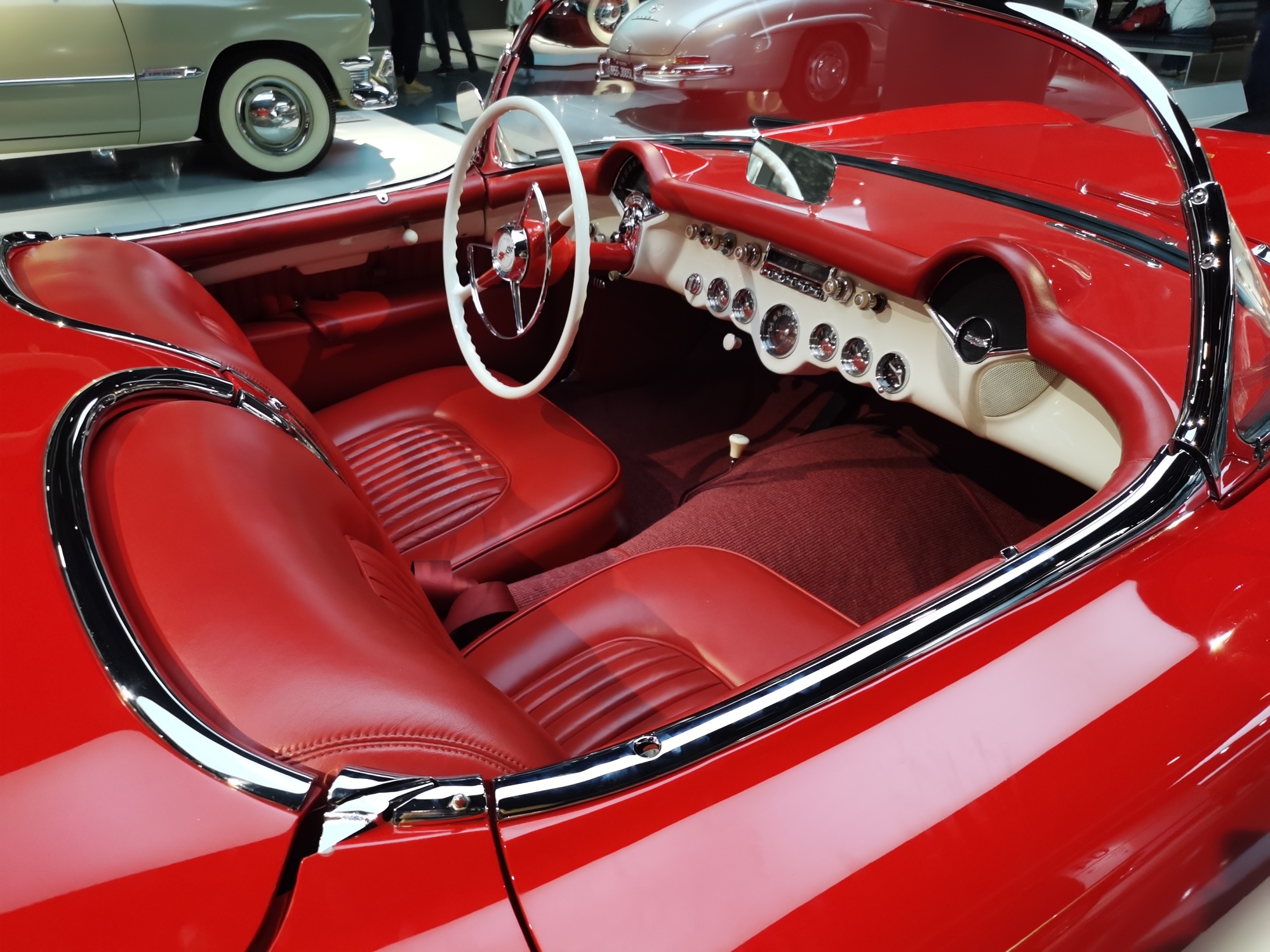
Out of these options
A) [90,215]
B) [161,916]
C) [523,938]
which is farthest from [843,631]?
[90,215]

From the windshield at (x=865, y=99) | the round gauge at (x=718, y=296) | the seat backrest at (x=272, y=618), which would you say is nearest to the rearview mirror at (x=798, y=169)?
the windshield at (x=865, y=99)

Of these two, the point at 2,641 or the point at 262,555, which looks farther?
the point at 262,555

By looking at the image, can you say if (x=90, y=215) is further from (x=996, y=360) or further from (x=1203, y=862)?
(x=1203, y=862)

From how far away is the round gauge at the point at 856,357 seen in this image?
158cm

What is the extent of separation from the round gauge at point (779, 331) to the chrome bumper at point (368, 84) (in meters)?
3.62

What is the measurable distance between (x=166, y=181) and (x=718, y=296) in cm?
386

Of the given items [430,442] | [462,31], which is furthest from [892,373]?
[462,31]

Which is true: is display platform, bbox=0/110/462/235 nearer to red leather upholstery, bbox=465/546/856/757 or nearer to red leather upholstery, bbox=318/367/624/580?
red leather upholstery, bbox=318/367/624/580

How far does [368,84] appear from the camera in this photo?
4578mm

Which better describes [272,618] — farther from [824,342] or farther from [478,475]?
[824,342]

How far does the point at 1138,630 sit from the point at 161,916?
32.2 inches

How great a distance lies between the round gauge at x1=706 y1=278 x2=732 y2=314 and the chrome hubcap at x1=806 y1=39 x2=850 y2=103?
57 centimetres

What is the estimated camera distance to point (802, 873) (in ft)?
2.07

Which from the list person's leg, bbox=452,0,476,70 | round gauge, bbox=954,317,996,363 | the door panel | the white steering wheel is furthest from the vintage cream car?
round gauge, bbox=954,317,996,363
